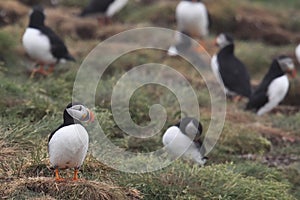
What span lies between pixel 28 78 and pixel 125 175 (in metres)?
3.80

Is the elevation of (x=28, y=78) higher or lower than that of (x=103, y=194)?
lower

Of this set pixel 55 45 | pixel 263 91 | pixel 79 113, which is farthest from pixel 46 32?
pixel 79 113

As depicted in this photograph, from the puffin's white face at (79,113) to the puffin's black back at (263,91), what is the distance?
4.90m

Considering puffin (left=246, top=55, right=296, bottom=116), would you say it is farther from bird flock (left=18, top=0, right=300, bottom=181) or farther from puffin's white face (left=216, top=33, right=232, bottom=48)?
puffin's white face (left=216, top=33, right=232, bottom=48)

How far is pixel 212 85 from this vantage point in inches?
455

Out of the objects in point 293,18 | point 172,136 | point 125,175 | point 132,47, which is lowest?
point 293,18

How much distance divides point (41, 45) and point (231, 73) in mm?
2812

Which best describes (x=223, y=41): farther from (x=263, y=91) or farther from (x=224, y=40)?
(x=263, y=91)

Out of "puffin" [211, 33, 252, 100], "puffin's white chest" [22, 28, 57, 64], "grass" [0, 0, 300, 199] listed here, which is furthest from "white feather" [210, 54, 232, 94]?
"puffin's white chest" [22, 28, 57, 64]

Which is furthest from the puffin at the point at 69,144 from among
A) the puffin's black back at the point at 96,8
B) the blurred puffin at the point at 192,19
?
the puffin's black back at the point at 96,8

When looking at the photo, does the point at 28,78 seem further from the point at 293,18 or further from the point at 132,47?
the point at 293,18

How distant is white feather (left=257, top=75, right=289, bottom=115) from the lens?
10.7m

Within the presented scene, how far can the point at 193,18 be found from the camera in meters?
13.7

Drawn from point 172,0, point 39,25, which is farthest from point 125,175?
point 172,0
